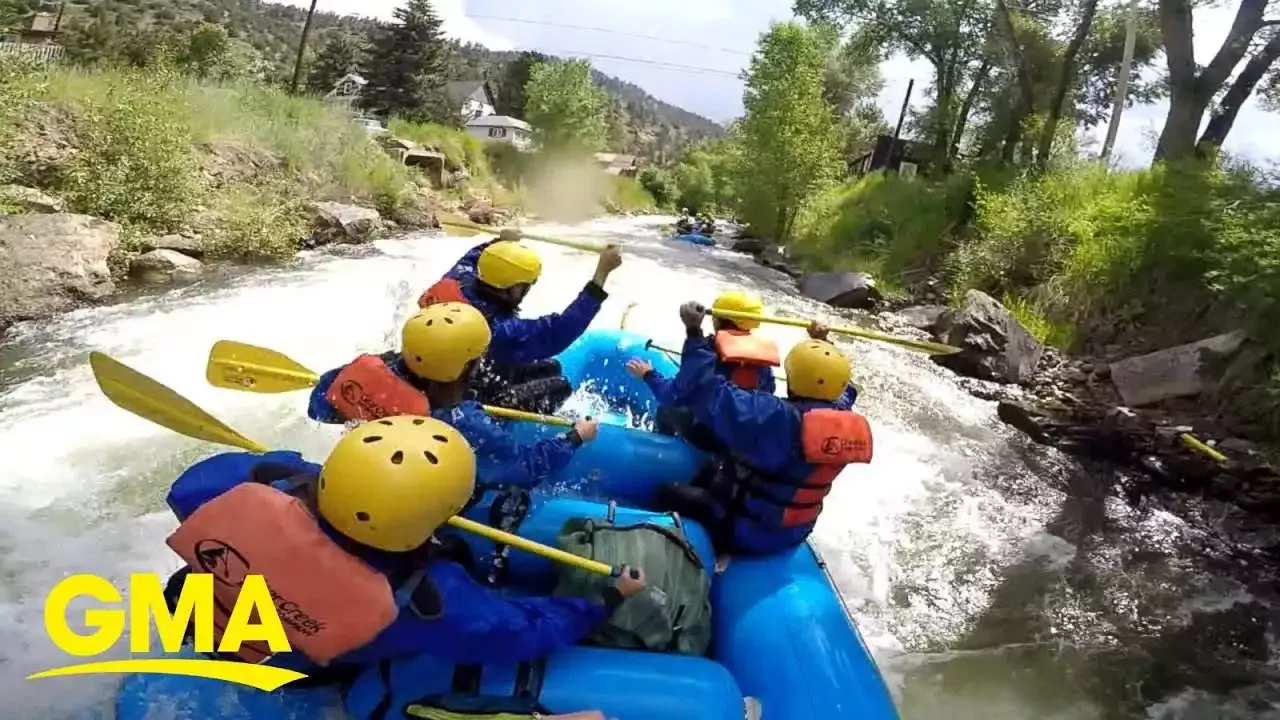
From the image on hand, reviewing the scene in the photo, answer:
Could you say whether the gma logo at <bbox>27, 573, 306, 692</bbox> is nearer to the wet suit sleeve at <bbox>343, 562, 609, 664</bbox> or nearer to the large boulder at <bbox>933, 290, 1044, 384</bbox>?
the wet suit sleeve at <bbox>343, 562, 609, 664</bbox>

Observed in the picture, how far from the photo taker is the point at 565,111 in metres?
26.9

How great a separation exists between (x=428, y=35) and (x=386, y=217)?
20.6 m

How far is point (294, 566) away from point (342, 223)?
9.87m

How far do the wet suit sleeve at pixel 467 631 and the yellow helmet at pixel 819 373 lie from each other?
130 centimetres

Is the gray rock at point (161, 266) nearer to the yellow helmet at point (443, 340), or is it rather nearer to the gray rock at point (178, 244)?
the gray rock at point (178, 244)

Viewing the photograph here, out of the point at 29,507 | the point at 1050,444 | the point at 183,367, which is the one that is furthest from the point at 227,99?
the point at 1050,444

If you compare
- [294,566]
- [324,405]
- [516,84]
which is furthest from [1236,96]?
[516,84]

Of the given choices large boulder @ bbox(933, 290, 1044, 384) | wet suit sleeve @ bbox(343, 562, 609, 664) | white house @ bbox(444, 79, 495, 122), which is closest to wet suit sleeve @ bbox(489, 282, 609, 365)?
wet suit sleeve @ bbox(343, 562, 609, 664)

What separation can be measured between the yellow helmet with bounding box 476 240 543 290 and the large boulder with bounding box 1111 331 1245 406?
492 cm

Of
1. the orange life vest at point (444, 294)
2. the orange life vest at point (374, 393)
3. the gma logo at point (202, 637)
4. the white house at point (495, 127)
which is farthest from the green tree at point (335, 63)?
the gma logo at point (202, 637)

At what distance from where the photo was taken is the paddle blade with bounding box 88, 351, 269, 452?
2803mm

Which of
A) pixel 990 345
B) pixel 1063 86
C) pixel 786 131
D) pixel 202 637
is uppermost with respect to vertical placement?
pixel 1063 86

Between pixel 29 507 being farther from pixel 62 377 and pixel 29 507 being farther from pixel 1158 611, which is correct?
pixel 1158 611

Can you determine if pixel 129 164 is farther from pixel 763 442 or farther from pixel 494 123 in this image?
pixel 494 123
